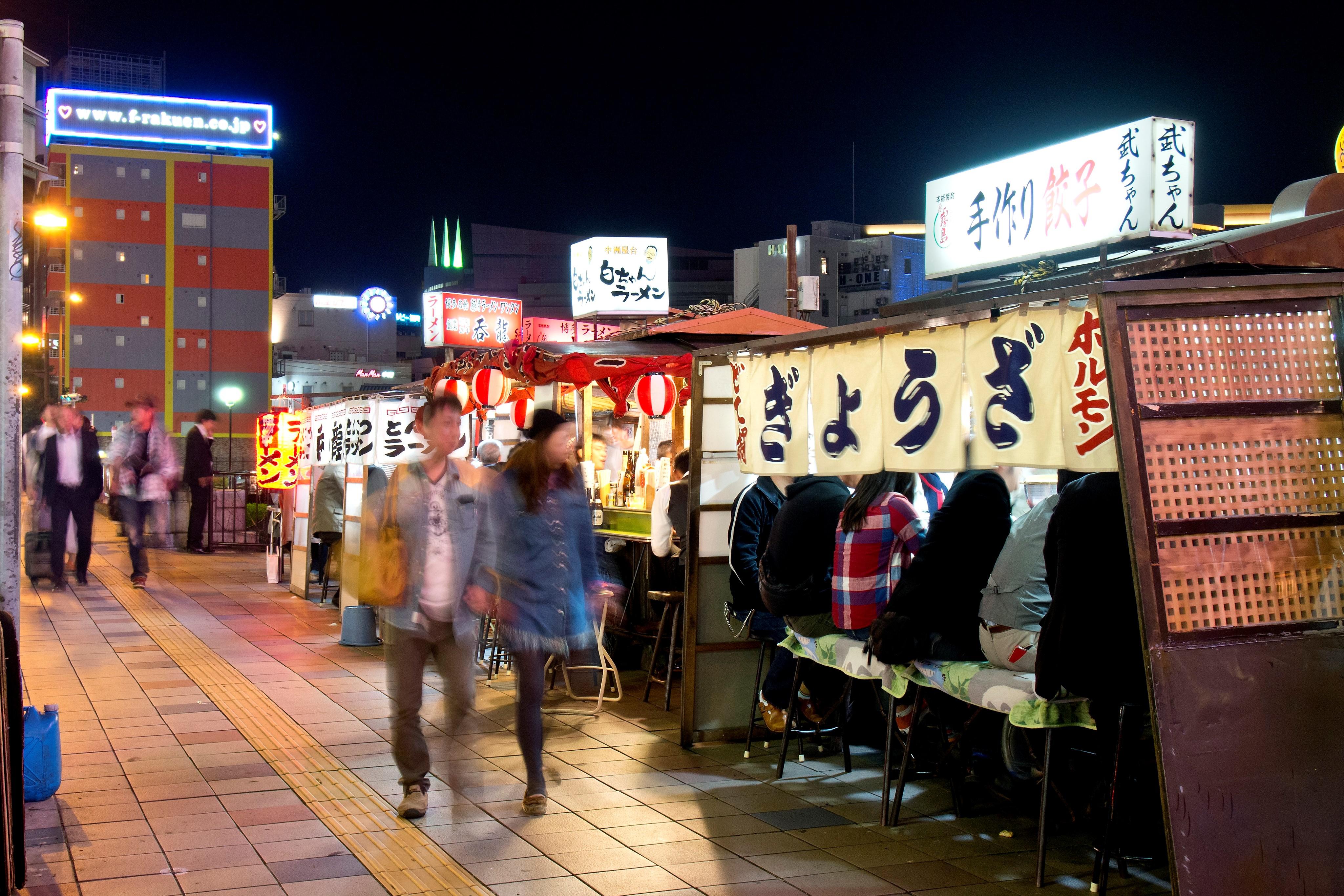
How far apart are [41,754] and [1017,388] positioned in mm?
5535

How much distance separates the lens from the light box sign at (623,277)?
910 inches

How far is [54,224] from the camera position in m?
10.1

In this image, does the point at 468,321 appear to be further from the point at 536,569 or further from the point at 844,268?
the point at 844,268

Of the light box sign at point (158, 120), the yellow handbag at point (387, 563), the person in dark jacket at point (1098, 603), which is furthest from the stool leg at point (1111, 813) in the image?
the light box sign at point (158, 120)

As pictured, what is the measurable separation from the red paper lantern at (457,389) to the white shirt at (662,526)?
185 inches

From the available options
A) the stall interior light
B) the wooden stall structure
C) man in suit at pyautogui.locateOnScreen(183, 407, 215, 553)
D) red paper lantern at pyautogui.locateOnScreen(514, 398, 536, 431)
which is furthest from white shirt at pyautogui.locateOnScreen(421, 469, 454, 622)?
the stall interior light

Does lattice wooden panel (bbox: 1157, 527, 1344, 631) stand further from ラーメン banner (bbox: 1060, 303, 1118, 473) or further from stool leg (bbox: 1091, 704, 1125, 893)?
stool leg (bbox: 1091, 704, 1125, 893)

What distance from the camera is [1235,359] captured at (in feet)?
13.7

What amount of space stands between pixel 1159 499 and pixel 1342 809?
1.32 m

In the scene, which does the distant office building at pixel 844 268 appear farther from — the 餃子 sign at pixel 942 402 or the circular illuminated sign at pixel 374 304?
the 餃子 sign at pixel 942 402

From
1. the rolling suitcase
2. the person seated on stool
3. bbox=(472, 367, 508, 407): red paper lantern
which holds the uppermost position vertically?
bbox=(472, 367, 508, 407): red paper lantern

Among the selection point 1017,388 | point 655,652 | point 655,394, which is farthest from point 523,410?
point 1017,388

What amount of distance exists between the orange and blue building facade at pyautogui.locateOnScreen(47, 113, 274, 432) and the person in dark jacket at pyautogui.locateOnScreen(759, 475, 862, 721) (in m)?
65.8

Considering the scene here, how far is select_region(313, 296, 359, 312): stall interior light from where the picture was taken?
84.4 m
